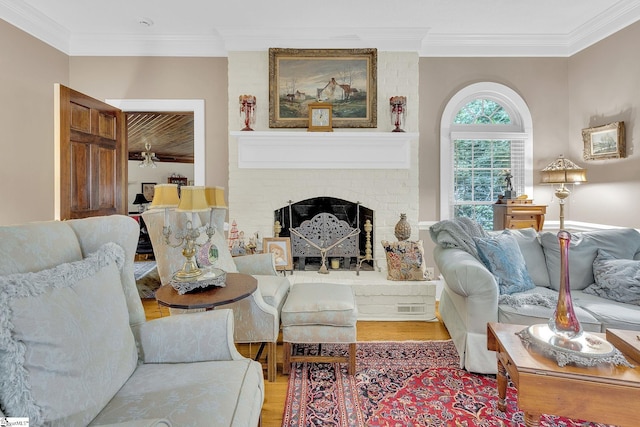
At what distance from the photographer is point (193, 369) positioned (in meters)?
1.27

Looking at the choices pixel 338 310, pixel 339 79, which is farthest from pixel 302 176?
pixel 338 310

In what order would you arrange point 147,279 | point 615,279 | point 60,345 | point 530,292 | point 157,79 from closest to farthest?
point 60,345 → point 615,279 → point 530,292 → point 157,79 → point 147,279

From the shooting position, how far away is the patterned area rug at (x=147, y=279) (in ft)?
12.4

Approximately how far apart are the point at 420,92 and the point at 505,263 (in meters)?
2.17

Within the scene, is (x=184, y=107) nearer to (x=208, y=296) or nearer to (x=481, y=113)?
(x=208, y=296)

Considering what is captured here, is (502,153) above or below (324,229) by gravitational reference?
above

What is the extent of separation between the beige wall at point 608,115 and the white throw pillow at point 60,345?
411cm

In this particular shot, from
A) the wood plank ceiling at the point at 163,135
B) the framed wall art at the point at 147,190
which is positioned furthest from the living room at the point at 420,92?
the framed wall art at the point at 147,190

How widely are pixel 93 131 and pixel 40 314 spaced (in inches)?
111

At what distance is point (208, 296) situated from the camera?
1756 mm

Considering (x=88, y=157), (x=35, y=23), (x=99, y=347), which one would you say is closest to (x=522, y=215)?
(x=99, y=347)

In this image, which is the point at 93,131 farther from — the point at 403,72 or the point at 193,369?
the point at 403,72

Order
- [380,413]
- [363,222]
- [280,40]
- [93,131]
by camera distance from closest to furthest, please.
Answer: [380,413] → [93,131] → [280,40] → [363,222]

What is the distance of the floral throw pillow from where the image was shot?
3102 mm
